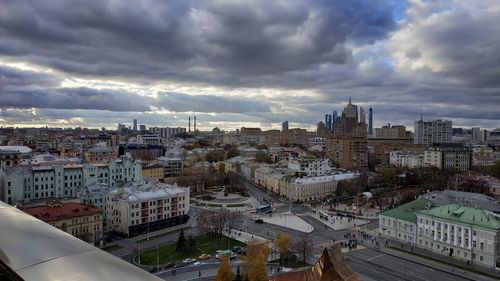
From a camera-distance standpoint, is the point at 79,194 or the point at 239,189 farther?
the point at 239,189

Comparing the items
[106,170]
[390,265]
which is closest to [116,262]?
[390,265]

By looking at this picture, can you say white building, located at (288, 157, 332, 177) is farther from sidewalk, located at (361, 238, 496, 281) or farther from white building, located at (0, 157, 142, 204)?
sidewalk, located at (361, 238, 496, 281)

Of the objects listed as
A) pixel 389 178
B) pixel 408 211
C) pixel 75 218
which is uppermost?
pixel 75 218

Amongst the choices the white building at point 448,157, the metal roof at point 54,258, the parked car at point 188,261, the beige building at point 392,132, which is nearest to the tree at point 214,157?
the white building at point 448,157

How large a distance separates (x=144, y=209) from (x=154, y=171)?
87.6 feet

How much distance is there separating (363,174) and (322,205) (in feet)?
43.6

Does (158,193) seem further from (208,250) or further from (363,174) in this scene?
(363,174)

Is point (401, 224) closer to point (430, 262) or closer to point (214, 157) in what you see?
point (430, 262)

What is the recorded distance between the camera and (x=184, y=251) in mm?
27641

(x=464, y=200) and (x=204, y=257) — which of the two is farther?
(x=464, y=200)

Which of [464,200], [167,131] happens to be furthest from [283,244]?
[167,131]

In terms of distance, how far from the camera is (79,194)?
1388 inches

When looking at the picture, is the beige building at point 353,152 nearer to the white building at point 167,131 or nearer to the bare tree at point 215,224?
the bare tree at point 215,224

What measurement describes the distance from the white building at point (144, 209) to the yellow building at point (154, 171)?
69.9 feet
